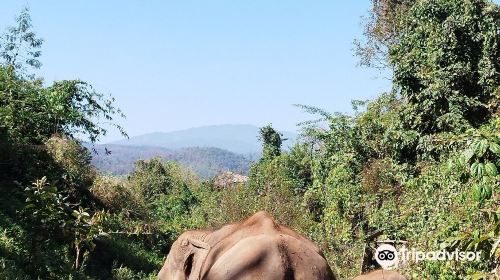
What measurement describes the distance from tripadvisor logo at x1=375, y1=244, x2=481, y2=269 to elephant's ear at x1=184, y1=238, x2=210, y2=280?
3149 mm

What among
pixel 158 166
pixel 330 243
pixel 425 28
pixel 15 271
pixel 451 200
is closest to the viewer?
pixel 15 271

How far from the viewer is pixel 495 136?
15.8ft

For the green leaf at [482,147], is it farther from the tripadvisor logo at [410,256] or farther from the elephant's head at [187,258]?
the elephant's head at [187,258]

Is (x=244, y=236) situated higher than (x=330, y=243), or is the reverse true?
(x=244, y=236)

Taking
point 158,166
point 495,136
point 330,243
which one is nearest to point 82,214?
point 330,243

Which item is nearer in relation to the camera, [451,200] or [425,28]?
[451,200]

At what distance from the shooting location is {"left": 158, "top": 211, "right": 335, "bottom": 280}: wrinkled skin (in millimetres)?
5324

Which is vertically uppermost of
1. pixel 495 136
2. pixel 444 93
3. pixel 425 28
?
pixel 425 28

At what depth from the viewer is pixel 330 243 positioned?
16.2 m

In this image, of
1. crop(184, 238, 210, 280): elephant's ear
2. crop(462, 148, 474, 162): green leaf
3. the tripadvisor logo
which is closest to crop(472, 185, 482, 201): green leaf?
crop(462, 148, 474, 162): green leaf

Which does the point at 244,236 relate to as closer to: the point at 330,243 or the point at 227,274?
the point at 227,274

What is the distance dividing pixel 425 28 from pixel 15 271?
1468cm

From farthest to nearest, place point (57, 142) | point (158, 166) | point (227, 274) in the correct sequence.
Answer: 1. point (158, 166)
2. point (57, 142)
3. point (227, 274)

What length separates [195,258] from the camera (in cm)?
706
